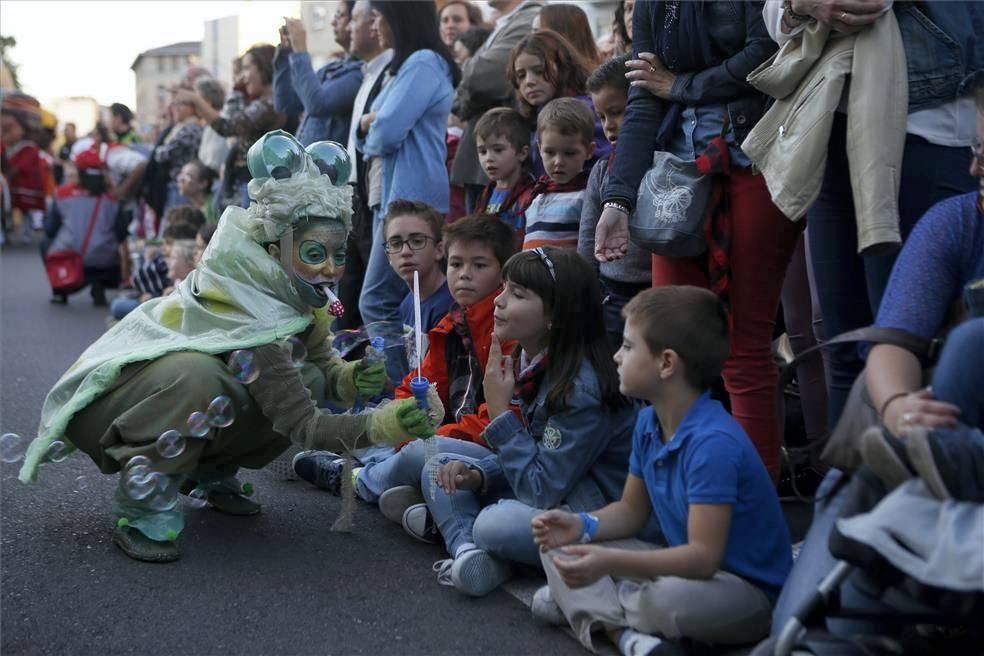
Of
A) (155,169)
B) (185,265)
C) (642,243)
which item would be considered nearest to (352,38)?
(185,265)

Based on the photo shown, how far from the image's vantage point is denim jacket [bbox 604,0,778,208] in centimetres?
353

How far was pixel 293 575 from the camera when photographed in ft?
11.5

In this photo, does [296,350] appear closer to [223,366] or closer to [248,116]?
[223,366]

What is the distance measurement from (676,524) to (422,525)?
1151 mm

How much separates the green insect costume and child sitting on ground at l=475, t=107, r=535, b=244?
106 cm

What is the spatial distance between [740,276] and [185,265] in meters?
4.86

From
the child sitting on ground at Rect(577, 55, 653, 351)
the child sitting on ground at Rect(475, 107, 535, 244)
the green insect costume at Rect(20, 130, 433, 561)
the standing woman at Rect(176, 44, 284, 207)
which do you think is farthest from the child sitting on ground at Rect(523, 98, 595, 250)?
the standing woman at Rect(176, 44, 284, 207)

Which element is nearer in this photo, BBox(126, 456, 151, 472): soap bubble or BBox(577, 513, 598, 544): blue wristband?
BBox(577, 513, 598, 544): blue wristband

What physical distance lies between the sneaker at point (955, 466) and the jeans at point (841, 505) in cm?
8

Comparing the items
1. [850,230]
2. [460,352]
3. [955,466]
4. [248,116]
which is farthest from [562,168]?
[248,116]

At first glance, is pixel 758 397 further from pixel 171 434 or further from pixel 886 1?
pixel 171 434

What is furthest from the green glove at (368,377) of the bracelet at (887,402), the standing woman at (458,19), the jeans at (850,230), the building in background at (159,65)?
the building in background at (159,65)

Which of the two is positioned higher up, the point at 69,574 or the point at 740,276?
the point at 740,276

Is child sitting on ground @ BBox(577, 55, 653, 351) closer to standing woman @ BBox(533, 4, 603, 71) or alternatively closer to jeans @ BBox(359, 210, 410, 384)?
standing woman @ BBox(533, 4, 603, 71)
